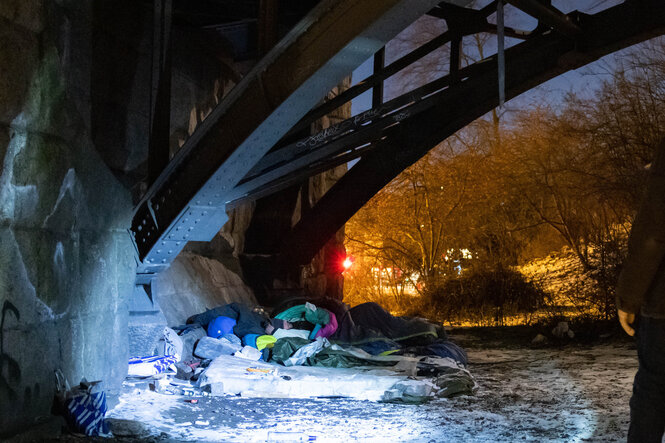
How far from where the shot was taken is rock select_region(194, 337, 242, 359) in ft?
21.4

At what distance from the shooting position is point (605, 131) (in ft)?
36.6

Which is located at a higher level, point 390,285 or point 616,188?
point 616,188

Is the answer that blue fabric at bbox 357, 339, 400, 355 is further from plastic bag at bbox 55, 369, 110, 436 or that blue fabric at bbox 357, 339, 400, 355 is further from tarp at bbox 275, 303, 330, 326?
plastic bag at bbox 55, 369, 110, 436

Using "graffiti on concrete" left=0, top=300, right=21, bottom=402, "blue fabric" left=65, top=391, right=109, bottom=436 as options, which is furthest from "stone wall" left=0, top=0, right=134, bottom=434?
"blue fabric" left=65, top=391, right=109, bottom=436

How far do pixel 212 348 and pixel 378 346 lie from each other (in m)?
1.89

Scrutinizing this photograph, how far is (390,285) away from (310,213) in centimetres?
935

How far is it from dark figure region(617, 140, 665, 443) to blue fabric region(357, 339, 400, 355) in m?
4.43

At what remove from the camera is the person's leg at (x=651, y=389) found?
9.10 ft

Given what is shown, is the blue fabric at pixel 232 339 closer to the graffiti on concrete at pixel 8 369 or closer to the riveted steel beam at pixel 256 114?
the riveted steel beam at pixel 256 114

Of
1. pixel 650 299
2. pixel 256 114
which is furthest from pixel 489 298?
pixel 650 299

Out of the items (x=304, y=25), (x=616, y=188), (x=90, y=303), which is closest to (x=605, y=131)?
(x=616, y=188)

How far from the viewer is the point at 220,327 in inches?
274

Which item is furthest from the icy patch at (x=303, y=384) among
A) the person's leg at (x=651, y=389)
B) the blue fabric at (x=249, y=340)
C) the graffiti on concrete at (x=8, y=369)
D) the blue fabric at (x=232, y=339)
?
the person's leg at (x=651, y=389)

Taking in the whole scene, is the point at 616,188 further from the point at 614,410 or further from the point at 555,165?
the point at 614,410
